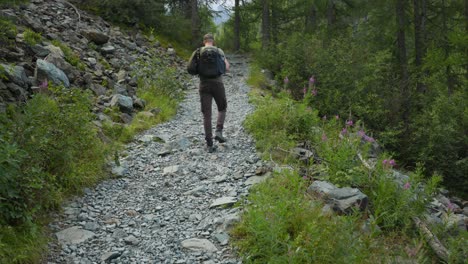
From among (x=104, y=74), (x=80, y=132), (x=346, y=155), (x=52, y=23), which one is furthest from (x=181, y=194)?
(x=52, y=23)

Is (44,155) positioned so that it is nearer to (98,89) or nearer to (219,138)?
(219,138)

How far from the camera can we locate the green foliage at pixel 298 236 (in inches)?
152

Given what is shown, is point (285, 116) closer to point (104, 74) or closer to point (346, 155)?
point (346, 155)

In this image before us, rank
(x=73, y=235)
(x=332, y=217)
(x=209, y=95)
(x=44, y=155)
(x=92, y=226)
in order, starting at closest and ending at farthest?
(x=332, y=217) < (x=73, y=235) < (x=92, y=226) < (x=44, y=155) < (x=209, y=95)

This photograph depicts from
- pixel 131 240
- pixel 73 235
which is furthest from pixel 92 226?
pixel 131 240

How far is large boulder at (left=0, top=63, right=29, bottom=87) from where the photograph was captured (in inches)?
291

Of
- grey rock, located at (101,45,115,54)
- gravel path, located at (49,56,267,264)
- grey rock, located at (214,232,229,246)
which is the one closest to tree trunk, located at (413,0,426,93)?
gravel path, located at (49,56,267,264)

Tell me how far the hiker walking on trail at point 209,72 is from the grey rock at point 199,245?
10.7 feet

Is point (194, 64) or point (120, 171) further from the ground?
point (194, 64)

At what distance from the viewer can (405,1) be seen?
18250 mm

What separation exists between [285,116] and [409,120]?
7.21 m

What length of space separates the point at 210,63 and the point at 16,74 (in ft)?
12.7

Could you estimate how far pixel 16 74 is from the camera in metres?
7.58

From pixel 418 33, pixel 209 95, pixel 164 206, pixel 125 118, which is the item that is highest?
pixel 418 33
